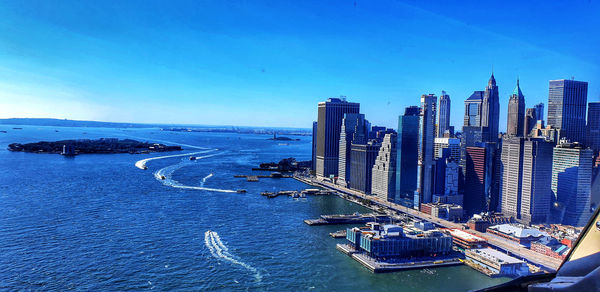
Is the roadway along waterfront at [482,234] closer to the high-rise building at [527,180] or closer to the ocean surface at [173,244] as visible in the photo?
the ocean surface at [173,244]

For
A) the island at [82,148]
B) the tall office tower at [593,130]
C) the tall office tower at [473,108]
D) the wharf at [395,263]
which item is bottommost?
the wharf at [395,263]

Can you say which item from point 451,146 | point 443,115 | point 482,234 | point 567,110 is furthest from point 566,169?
point 443,115

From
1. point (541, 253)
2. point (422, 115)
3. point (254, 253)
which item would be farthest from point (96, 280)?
point (422, 115)

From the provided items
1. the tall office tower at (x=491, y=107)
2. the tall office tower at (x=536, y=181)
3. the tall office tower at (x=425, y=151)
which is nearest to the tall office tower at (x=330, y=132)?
the tall office tower at (x=491, y=107)

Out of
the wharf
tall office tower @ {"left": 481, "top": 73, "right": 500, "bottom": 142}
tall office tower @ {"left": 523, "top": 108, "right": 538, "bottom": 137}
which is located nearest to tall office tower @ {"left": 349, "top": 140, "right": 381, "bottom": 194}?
tall office tower @ {"left": 523, "top": 108, "right": 538, "bottom": 137}

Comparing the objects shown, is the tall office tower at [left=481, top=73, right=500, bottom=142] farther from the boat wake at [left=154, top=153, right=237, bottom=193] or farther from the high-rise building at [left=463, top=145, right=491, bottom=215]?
the boat wake at [left=154, top=153, right=237, bottom=193]

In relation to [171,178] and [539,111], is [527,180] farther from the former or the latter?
[171,178]

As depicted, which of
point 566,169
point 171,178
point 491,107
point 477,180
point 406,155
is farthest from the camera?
point 491,107
